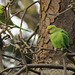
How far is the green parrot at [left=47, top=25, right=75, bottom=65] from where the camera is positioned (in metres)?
2.53

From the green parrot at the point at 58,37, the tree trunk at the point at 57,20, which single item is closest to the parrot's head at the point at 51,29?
the green parrot at the point at 58,37

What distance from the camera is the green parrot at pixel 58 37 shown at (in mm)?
2527

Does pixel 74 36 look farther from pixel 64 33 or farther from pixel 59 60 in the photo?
pixel 59 60

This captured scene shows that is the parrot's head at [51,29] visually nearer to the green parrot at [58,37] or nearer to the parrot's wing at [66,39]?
the green parrot at [58,37]

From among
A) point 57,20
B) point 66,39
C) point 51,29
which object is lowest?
point 66,39

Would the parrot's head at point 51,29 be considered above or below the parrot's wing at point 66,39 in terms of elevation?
above

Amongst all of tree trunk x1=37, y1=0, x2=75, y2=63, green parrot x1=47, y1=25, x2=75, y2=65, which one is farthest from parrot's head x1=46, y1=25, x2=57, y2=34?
tree trunk x1=37, y1=0, x2=75, y2=63

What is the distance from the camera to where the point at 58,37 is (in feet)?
8.67

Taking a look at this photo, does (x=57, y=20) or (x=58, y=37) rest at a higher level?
(x=57, y=20)

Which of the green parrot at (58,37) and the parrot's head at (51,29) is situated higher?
the parrot's head at (51,29)

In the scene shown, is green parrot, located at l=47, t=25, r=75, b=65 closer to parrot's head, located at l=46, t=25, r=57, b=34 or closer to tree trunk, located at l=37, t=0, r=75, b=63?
parrot's head, located at l=46, t=25, r=57, b=34

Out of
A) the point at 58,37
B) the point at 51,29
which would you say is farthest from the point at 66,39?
the point at 51,29

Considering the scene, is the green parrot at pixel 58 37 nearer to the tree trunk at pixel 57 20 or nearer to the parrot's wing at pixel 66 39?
the parrot's wing at pixel 66 39

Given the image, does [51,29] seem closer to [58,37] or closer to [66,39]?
[58,37]
